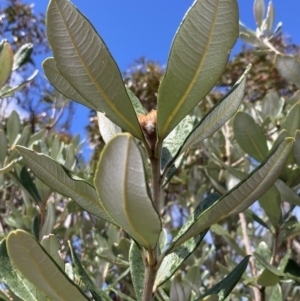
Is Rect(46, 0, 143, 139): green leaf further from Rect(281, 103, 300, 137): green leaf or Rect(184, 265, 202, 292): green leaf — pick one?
Rect(184, 265, 202, 292): green leaf

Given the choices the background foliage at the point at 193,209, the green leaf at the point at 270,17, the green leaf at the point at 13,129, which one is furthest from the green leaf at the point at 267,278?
the green leaf at the point at 270,17

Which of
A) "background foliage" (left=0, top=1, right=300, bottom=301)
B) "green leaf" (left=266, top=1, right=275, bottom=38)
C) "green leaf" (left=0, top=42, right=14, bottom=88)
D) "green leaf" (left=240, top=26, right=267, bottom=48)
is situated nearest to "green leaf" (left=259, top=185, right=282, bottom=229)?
"background foliage" (left=0, top=1, right=300, bottom=301)

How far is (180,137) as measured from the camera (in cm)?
96

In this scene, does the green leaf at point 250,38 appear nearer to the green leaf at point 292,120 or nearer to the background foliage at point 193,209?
the background foliage at point 193,209

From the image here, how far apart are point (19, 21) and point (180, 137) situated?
5547mm

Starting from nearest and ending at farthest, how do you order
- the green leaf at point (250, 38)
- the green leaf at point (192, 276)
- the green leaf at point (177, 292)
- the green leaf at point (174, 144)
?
1. the green leaf at point (174, 144)
2. the green leaf at point (177, 292)
3. the green leaf at point (192, 276)
4. the green leaf at point (250, 38)

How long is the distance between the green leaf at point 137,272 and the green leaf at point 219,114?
0.26 metres

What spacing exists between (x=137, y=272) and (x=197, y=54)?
46 centimetres

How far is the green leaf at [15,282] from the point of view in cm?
88

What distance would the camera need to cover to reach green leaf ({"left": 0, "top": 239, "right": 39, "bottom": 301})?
0.88 m

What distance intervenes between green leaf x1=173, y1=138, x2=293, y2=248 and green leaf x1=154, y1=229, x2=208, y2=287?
3.3 inches

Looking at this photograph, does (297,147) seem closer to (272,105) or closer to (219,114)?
(219,114)

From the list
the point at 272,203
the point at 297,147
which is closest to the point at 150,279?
the point at 297,147

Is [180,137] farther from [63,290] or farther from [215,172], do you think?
[215,172]
